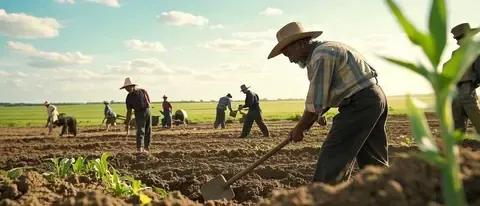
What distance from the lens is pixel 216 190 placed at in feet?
16.4

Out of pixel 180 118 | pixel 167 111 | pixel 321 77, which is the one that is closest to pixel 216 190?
pixel 321 77

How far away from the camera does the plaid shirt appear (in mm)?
3939

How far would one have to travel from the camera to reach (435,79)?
1.24 metres

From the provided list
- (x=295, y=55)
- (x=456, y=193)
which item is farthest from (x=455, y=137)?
(x=295, y=55)

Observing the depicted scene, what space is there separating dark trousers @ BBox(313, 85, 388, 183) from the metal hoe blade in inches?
46.5

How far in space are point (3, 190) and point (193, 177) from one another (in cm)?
318

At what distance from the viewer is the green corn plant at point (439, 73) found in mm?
1173

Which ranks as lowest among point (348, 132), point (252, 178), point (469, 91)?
point (252, 178)

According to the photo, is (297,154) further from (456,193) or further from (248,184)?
(456,193)

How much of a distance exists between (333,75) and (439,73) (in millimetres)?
2803

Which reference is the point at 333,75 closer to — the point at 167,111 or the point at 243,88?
A: the point at 243,88

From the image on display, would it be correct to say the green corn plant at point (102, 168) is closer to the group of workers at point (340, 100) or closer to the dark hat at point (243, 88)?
the group of workers at point (340, 100)

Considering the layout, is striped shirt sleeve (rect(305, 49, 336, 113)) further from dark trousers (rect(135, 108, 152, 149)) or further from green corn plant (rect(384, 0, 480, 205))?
dark trousers (rect(135, 108, 152, 149))

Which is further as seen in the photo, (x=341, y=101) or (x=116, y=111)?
(x=116, y=111)
